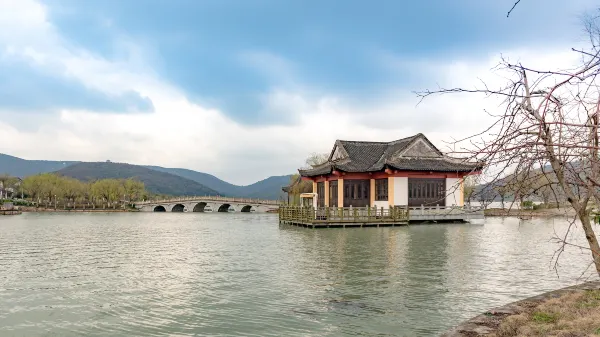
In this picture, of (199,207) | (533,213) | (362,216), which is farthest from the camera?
(199,207)

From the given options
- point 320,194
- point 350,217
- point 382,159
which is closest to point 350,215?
point 350,217

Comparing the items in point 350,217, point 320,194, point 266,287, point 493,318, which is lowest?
point 266,287

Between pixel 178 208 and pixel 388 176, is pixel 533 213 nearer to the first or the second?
pixel 388 176

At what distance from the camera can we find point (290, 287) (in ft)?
32.6

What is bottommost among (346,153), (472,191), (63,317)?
(63,317)

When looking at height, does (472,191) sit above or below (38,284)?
above

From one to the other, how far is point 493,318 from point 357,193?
2804 centimetres

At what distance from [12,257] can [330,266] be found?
10499mm

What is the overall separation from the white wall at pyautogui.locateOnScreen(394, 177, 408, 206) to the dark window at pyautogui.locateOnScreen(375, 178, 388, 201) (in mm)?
754

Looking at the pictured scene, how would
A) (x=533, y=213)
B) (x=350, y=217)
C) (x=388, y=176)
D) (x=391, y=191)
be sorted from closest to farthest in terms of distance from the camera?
(x=350, y=217)
(x=391, y=191)
(x=388, y=176)
(x=533, y=213)

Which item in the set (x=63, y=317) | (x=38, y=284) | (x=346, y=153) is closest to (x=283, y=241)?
(x=38, y=284)

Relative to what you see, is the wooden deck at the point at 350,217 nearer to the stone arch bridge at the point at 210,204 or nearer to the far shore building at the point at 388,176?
the far shore building at the point at 388,176

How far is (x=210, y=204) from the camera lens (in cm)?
8019

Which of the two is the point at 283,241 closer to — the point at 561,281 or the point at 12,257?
the point at 12,257
